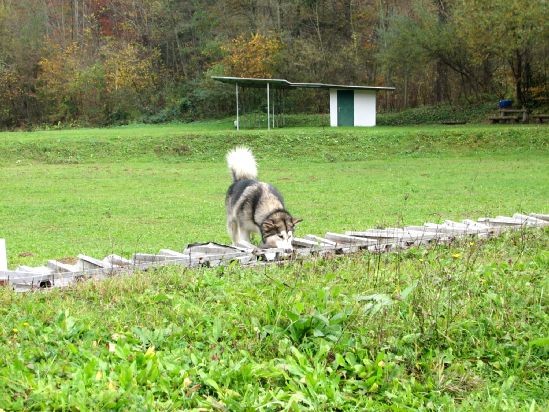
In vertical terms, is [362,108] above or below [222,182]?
above

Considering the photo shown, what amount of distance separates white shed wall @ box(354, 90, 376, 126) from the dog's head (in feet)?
94.7

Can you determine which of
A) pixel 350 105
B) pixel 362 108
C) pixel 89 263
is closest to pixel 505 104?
pixel 362 108

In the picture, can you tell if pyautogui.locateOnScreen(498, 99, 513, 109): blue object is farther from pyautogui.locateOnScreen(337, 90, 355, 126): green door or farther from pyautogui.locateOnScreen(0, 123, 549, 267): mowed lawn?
pyautogui.locateOnScreen(337, 90, 355, 126): green door

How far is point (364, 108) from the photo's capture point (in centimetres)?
3725

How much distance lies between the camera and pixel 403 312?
484cm

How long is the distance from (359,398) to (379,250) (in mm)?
3428

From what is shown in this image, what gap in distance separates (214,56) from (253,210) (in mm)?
43083

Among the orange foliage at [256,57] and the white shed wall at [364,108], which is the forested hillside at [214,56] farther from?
the white shed wall at [364,108]

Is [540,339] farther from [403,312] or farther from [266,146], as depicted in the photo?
[266,146]


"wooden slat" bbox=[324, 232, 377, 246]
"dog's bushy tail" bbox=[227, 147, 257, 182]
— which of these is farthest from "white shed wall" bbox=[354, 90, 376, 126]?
"wooden slat" bbox=[324, 232, 377, 246]

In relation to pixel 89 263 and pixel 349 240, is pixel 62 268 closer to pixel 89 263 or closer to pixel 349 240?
pixel 89 263

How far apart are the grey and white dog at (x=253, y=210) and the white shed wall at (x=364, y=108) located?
27.1 metres

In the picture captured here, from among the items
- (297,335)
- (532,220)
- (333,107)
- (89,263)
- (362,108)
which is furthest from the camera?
(362,108)

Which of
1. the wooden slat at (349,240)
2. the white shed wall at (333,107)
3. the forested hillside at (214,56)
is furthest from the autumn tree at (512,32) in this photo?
the wooden slat at (349,240)
